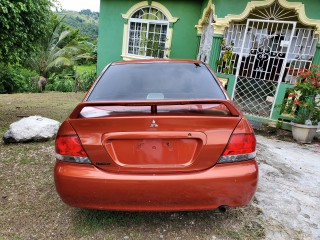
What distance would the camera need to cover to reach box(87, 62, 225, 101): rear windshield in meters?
2.46

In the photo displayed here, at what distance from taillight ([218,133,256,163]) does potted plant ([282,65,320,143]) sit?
4.15 meters

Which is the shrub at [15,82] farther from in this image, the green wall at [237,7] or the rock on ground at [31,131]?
the green wall at [237,7]

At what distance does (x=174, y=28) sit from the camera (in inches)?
348

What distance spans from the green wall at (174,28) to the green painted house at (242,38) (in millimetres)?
32

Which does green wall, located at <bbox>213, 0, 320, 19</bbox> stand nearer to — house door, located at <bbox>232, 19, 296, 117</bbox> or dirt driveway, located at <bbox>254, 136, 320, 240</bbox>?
house door, located at <bbox>232, 19, 296, 117</bbox>

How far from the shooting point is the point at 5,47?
451 centimetres

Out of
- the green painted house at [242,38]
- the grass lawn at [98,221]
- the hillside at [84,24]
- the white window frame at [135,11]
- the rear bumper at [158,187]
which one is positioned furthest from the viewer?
the hillside at [84,24]

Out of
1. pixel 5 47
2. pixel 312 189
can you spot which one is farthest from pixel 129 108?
pixel 5 47

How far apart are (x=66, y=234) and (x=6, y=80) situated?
13264mm

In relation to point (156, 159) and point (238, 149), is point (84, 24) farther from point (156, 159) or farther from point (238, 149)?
point (238, 149)

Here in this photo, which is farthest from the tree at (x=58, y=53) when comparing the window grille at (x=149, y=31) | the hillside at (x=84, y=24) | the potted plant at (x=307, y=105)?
the potted plant at (x=307, y=105)

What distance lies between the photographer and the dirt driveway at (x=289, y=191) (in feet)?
8.09

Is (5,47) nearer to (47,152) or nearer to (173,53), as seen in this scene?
(47,152)

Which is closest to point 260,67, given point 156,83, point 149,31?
point 149,31
